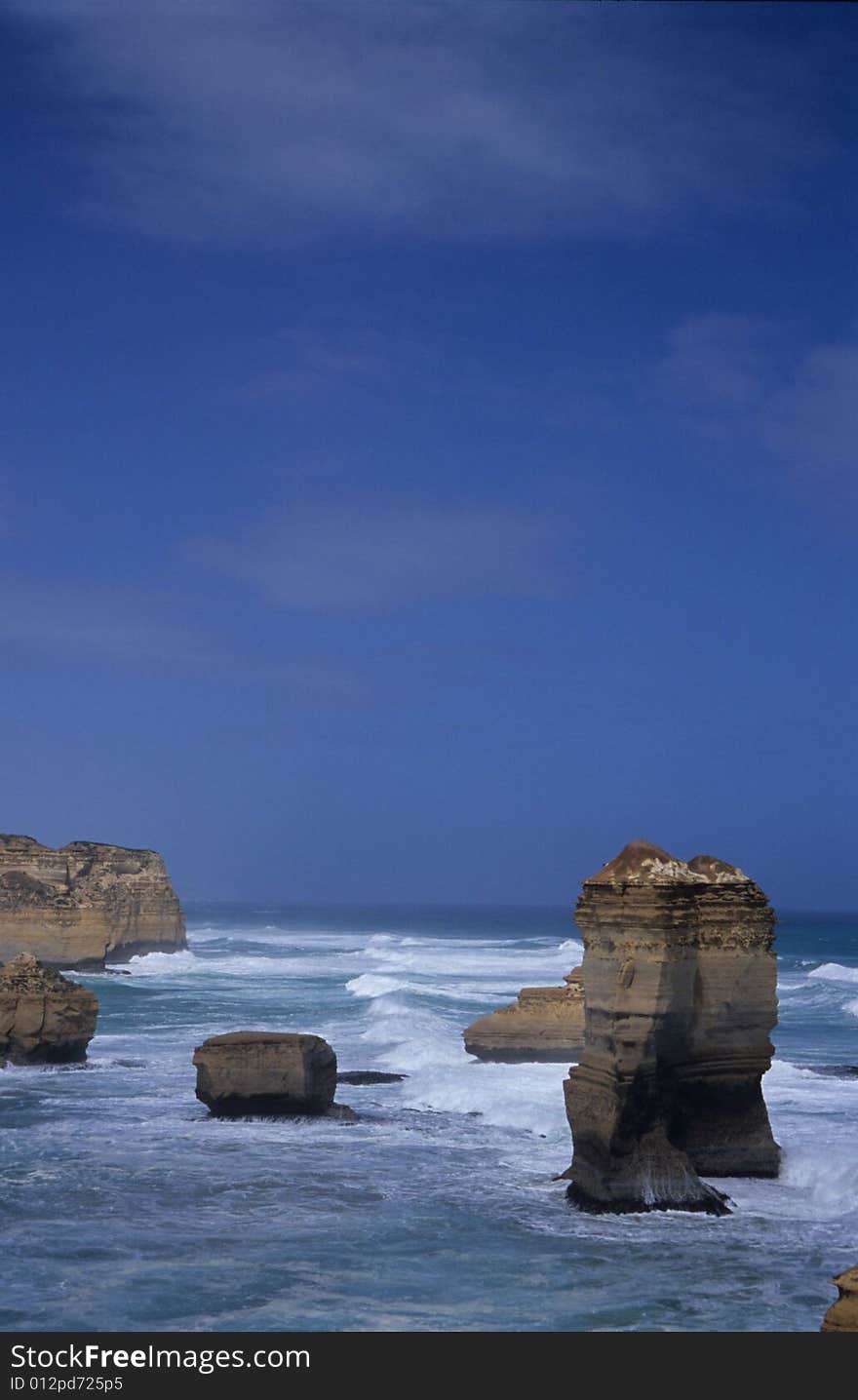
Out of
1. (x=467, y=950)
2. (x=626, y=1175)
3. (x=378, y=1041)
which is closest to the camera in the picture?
(x=626, y=1175)

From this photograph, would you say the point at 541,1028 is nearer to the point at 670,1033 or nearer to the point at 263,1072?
Result: the point at 263,1072

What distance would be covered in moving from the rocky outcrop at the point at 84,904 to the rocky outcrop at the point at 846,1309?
174 ft

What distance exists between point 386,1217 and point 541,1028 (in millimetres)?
13774

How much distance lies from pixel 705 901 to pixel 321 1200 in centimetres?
703

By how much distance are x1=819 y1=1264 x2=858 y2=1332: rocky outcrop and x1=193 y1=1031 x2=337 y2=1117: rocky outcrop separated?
16.1 metres

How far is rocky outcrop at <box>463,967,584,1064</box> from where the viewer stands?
3203 centimetres

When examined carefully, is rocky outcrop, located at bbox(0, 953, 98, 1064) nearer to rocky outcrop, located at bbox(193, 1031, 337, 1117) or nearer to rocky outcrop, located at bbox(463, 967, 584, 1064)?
rocky outcrop, located at bbox(193, 1031, 337, 1117)

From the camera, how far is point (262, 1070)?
25688 millimetres

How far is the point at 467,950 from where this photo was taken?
364 feet

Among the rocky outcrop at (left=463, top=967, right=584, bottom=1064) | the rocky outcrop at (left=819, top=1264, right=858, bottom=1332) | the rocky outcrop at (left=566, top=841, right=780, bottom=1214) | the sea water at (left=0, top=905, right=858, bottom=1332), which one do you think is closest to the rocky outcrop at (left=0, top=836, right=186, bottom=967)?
the sea water at (left=0, top=905, right=858, bottom=1332)

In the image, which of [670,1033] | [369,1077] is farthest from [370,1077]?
[670,1033]

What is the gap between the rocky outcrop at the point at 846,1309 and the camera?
1012cm

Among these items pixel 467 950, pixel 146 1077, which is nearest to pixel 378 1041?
pixel 146 1077
